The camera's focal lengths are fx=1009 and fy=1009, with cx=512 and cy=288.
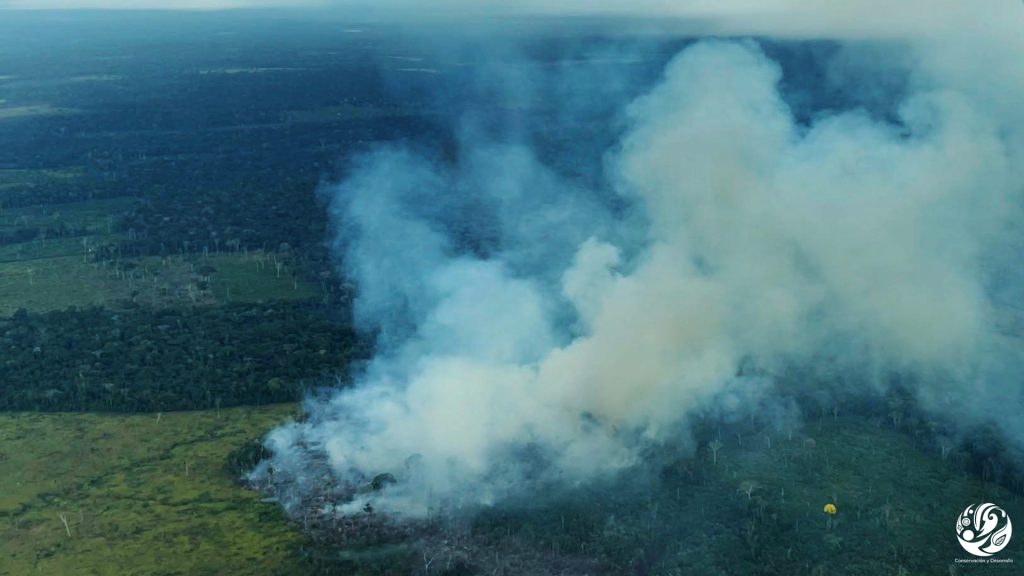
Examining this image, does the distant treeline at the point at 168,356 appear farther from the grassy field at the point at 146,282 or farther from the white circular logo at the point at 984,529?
the white circular logo at the point at 984,529

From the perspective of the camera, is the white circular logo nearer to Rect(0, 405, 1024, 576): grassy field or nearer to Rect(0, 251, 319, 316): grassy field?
Rect(0, 405, 1024, 576): grassy field

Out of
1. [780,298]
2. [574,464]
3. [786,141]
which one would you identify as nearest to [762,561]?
[574,464]

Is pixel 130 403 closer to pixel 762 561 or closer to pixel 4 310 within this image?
pixel 4 310

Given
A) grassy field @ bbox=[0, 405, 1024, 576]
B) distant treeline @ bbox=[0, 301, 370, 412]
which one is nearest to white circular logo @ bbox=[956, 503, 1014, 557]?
grassy field @ bbox=[0, 405, 1024, 576]

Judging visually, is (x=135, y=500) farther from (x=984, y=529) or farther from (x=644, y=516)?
(x=984, y=529)

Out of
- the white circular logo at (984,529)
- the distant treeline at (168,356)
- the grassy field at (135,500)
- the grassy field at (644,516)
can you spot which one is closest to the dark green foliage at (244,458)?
the grassy field at (135,500)
